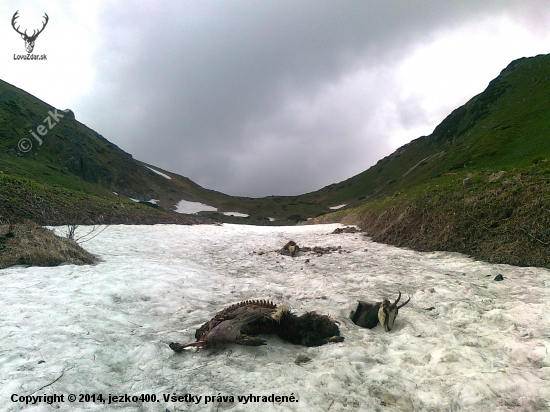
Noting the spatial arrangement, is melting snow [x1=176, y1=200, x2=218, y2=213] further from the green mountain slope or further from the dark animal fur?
the dark animal fur

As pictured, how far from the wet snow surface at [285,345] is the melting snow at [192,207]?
11603 centimetres

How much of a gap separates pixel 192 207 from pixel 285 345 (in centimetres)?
12707

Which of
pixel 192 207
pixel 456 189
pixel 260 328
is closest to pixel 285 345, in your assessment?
pixel 260 328

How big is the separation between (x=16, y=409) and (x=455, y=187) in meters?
18.4

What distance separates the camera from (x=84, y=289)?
23.3ft

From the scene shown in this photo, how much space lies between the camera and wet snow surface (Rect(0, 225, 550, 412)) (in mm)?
3748

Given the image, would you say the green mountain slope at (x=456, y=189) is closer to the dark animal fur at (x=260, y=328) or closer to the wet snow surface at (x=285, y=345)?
the wet snow surface at (x=285, y=345)

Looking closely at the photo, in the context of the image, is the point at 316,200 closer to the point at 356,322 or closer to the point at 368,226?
the point at 368,226

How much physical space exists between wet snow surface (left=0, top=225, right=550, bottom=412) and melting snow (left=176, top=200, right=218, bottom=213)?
116035 mm

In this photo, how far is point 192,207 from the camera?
4973 inches

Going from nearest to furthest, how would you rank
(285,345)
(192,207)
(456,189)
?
(285,345), (456,189), (192,207)

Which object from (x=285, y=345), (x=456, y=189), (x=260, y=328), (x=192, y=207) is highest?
(x=192, y=207)

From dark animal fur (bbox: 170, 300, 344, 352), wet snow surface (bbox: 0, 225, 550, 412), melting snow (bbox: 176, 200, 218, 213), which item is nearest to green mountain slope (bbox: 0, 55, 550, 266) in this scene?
wet snow surface (bbox: 0, 225, 550, 412)

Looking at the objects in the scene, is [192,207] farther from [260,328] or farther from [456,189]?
[260,328]
